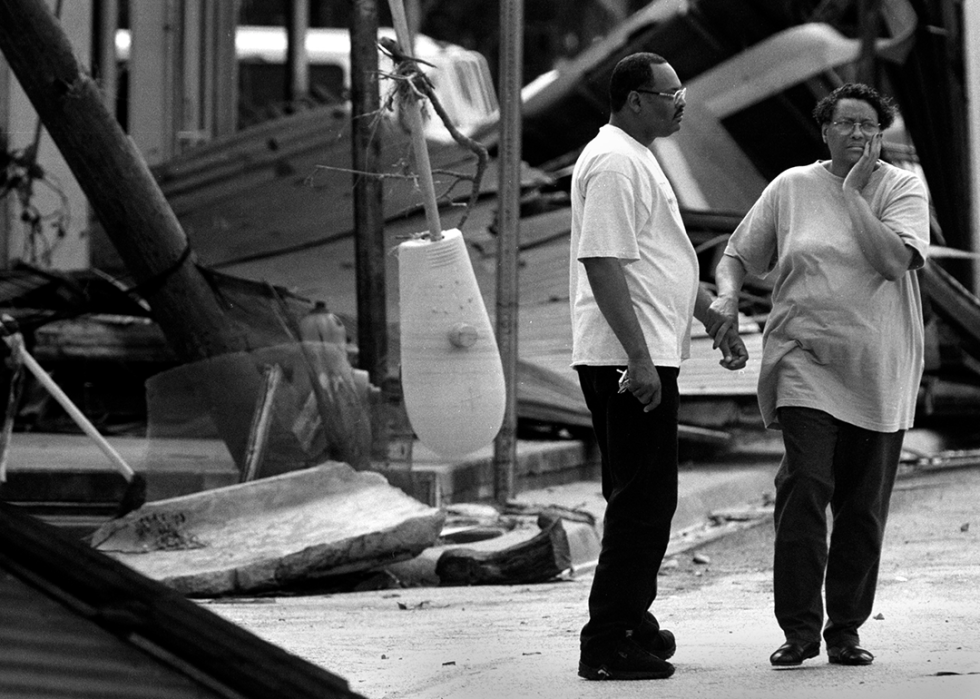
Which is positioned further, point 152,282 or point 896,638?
point 152,282

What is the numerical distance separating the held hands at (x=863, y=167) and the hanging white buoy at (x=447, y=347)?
1.86m

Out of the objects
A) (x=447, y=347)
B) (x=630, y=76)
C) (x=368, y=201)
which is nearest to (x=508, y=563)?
(x=447, y=347)

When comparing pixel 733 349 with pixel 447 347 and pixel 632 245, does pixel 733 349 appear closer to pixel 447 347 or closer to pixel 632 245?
pixel 632 245

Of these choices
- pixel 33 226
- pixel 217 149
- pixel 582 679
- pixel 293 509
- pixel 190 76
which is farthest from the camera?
pixel 190 76

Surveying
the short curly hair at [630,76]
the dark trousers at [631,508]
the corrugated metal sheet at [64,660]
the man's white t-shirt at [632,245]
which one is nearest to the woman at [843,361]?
the man's white t-shirt at [632,245]

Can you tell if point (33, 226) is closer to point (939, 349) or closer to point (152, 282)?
point (152, 282)

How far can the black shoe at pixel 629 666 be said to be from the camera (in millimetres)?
4793

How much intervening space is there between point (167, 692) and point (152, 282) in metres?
6.27

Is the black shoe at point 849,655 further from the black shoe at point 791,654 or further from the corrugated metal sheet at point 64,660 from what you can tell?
the corrugated metal sheet at point 64,660

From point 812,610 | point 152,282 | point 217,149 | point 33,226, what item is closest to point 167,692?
point 812,610

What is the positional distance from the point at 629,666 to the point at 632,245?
1.17 m

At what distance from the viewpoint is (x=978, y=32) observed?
1541cm

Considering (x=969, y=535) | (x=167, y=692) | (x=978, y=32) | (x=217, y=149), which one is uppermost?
(x=978, y=32)

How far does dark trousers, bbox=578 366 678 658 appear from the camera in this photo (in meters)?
4.80
